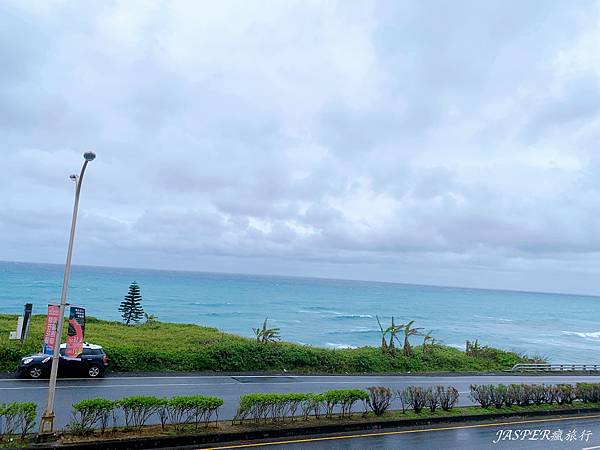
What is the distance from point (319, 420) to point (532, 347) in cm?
6832

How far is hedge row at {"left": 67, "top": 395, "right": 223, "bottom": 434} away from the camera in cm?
1162

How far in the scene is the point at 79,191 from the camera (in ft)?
38.6

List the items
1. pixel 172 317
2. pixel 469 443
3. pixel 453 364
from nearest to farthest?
pixel 469 443
pixel 453 364
pixel 172 317

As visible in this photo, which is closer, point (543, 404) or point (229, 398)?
point (229, 398)

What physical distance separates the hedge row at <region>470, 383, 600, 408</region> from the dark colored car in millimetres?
15818

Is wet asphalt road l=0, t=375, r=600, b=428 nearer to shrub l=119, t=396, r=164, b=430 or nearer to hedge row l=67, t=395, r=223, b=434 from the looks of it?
hedge row l=67, t=395, r=223, b=434

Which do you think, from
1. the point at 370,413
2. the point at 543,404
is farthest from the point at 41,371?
the point at 543,404

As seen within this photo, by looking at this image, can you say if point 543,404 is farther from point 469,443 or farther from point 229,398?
point 229,398

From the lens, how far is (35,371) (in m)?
18.9

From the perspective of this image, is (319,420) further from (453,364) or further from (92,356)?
(453,364)

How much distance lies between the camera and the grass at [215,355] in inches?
875

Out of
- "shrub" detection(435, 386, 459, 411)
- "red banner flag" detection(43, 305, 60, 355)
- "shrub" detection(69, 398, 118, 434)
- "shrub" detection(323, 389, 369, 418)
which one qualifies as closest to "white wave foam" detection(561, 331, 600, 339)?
"shrub" detection(435, 386, 459, 411)

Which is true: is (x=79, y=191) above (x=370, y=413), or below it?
above

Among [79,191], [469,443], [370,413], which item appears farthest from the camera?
[370,413]
